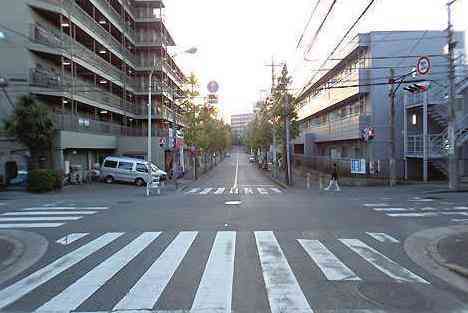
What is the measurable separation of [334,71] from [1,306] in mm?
40955

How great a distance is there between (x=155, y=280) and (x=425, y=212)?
12108 millimetres

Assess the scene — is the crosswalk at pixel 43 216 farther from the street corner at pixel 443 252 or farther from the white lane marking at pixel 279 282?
the street corner at pixel 443 252

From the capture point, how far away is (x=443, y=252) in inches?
360

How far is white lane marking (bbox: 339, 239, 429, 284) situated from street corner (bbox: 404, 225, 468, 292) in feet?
1.71

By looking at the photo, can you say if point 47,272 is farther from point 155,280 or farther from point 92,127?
point 92,127

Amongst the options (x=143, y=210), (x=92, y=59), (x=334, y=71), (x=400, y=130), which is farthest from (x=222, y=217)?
(x=334, y=71)

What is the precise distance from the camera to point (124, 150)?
4081cm

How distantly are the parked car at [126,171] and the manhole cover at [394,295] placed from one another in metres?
26.5

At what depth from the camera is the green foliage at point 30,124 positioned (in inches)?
977

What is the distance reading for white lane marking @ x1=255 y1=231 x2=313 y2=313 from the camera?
5828mm

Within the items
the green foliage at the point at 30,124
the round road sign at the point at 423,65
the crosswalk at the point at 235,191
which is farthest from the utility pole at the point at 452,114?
the green foliage at the point at 30,124

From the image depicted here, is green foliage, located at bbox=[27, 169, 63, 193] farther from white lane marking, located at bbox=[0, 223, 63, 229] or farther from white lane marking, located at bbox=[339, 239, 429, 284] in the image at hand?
white lane marking, located at bbox=[339, 239, 429, 284]

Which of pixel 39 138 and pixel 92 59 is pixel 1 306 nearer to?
pixel 39 138

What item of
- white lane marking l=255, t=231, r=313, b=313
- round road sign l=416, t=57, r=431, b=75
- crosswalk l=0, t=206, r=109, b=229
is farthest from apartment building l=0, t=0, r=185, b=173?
white lane marking l=255, t=231, r=313, b=313
